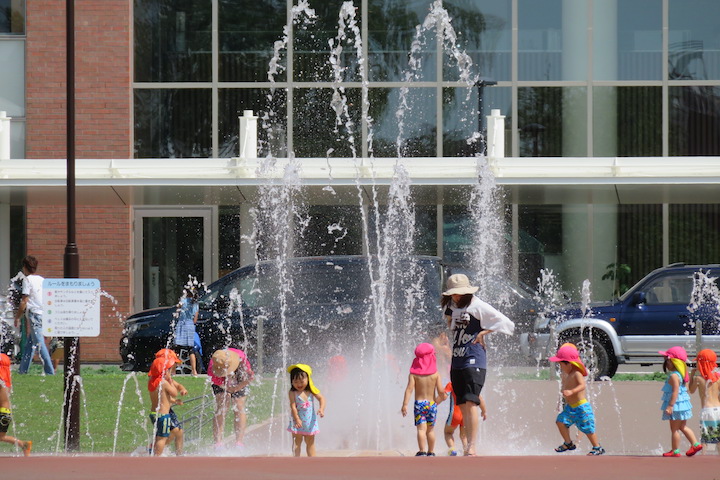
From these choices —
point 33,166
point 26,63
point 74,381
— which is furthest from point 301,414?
point 26,63

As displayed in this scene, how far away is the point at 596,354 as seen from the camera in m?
16.7

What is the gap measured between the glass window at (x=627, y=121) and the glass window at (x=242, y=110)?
223 inches

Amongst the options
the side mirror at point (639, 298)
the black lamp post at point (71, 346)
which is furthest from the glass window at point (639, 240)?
the black lamp post at point (71, 346)

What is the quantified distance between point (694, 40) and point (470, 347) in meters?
14.0

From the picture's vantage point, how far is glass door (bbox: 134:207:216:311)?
21547mm

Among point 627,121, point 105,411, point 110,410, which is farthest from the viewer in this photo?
point 627,121

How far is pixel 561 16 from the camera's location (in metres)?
21.7

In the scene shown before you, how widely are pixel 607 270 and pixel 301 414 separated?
42.5 feet

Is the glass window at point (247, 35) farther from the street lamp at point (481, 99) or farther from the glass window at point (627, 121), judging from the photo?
the glass window at point (627, 121)

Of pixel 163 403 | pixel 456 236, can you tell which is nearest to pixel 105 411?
pixel 163 403

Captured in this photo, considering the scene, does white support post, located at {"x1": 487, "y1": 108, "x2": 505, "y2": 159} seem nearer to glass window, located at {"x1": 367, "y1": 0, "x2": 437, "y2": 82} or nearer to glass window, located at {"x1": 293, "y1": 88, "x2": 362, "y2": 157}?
glass window, located at {"x1": 367, "y1": 0, "x2": 437, "y2": 82}

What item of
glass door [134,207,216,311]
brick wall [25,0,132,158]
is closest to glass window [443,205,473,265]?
glass door [134,207,216,311]

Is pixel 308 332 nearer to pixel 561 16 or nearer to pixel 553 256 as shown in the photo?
pixel 553 256

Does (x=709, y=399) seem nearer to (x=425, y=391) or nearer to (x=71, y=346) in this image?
(x=425, y=391)
